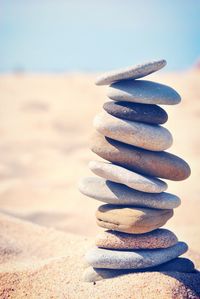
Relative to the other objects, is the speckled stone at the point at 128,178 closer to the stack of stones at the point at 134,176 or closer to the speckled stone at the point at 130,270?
the stack of stones at the point at 134,176

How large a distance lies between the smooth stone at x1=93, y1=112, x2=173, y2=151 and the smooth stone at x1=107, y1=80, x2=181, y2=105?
28 cm

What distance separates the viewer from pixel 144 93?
5090 millimetres

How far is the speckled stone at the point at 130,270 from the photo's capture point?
523 centimetres

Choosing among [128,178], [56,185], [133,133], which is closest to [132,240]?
[128,178]

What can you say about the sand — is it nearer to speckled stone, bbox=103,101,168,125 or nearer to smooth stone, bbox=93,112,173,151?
smooth stone, bbox=93,112,173,151

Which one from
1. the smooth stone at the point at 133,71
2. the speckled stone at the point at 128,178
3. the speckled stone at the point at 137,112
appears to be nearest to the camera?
the smooth stone at the point at 133,71

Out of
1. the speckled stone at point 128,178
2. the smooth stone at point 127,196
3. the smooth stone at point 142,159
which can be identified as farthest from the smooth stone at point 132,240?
the smooth stone at point 142,159

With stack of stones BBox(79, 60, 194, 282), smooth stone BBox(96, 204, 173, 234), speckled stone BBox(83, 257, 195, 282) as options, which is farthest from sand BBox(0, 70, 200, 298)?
smooth stone BBox(96, 204, 173, 234)

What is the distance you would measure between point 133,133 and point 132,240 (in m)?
1.33

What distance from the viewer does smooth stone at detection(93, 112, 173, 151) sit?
16.8 ft

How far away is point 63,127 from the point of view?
1889 centimetres

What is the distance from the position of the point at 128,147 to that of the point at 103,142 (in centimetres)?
32

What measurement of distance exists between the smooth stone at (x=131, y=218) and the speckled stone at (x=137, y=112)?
1.11 m

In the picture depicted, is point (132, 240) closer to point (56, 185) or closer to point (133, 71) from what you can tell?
point (133, 71)
